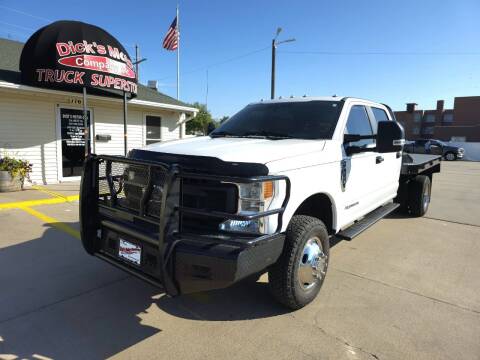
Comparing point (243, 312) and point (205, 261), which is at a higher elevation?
point (205, 261)

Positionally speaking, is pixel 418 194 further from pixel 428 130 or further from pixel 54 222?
pixel 428 130

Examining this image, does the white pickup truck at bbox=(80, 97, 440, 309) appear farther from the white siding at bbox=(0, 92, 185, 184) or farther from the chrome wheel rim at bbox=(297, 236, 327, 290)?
the white siding at bbox=(0, 92, 185, 184)

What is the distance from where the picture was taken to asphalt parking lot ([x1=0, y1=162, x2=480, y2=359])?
2.77 meters

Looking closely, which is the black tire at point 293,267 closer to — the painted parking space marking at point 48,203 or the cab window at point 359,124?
the cab window at point 359,124

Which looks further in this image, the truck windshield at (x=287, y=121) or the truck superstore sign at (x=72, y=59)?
the truck superstore sign at (x=72, y=59)

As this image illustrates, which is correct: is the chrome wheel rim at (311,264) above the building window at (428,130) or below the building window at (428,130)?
below

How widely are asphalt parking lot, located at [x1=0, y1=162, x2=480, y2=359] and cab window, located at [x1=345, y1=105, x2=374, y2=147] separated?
155cm

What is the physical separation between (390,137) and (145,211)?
2.57 m

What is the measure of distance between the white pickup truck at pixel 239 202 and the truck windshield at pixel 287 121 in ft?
0.06

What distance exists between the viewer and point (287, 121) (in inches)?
167

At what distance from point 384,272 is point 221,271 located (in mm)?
2630

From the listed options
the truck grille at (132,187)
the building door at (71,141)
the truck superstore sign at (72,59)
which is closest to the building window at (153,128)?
the building door at (71,141)

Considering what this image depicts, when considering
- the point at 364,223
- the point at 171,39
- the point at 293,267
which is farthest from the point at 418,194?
the point at 171,39

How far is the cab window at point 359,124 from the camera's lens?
13.8 feet
